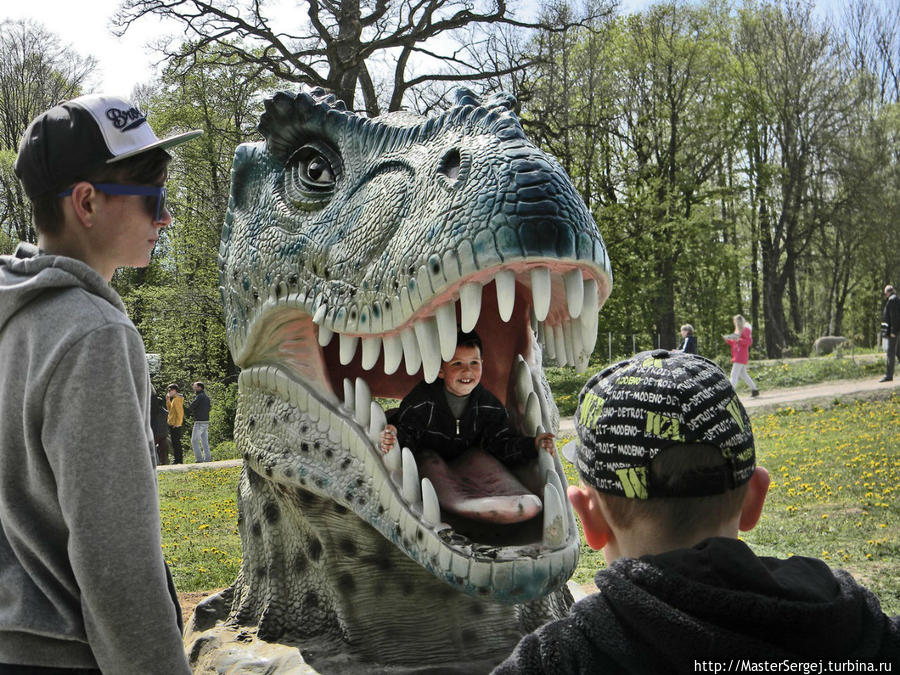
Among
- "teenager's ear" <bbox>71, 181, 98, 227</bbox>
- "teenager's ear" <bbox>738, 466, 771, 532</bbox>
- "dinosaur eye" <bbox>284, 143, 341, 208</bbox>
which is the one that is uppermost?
"dinosaur eye" <bbox>284, 143, 341, 208</bbox>

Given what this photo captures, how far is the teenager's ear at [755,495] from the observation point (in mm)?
1628

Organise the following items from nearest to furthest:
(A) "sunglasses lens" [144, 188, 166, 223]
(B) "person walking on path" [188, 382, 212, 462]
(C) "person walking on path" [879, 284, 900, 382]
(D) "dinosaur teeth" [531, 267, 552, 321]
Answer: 1. (A) "sunglasses lens" [144, 188, 166, 223]
2. (D) "dinosaur teeth" [531, 267, 552, 321]
3. (C) "person walking on path" [879, 284, 900, 382]
4. (B) "person walking on path" [188, 382, 212, 462]

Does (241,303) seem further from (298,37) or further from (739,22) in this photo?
(739,22)

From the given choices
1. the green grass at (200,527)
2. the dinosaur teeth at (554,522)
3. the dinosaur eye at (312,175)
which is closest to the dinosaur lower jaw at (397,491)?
the dinosaur teeth at (554,522)

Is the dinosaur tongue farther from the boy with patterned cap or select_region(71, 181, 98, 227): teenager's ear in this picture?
select_region(71, 181, 98, 227): teenager's ear

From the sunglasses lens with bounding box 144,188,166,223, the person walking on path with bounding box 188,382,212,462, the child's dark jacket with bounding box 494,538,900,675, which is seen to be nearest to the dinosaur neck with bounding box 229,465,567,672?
the sunglasses lens with bounding box 144,188,166,223

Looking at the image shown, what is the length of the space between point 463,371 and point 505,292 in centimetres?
68

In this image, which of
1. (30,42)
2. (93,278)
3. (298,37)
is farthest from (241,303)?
(30,42)


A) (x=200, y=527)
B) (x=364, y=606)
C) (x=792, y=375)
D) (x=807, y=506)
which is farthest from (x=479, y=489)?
(x=792, y=375)

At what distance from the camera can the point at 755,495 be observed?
65.2 inches

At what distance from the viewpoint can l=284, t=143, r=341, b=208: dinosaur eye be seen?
3248 millimetres

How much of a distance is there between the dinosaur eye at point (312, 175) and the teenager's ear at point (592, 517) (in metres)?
1.90

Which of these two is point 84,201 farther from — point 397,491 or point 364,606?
point 364,606

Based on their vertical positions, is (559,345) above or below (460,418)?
above
